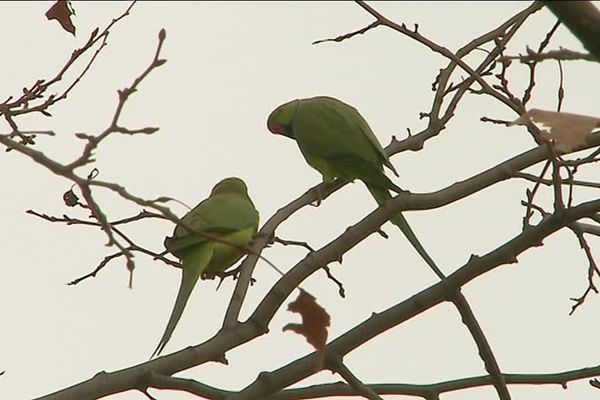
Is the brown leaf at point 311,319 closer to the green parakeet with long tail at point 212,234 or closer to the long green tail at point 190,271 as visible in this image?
the green parakeet with long tail at point 212,234

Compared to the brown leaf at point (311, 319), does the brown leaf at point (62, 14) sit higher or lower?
higher

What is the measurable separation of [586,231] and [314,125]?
2067 millimetres

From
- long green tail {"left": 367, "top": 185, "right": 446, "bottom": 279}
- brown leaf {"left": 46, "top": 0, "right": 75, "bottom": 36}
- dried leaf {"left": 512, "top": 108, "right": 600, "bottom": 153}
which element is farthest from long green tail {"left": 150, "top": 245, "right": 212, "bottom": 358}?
dried leaf {"left": 512, "top": 108, "right": 600, "bottom": 153}

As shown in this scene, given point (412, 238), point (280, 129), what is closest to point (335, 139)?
point (280, 129)

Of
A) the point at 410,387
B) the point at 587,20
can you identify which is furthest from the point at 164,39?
the point at 410,387

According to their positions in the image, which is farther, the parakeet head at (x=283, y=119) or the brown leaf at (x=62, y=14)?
the parakeet head at (x=283, y=119)

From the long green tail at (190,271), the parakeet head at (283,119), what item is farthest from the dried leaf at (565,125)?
the parakeet head at (283,119)

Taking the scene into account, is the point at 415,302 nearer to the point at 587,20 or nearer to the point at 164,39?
the point at 164,39

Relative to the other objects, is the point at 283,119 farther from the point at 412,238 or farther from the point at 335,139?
the point at 412,238

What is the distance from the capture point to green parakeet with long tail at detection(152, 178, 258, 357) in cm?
380

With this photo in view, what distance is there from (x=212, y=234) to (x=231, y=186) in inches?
41.7

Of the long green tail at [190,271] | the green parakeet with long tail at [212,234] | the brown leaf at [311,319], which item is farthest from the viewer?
the green parakeet with long tail at [212,234]

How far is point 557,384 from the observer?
312 cm

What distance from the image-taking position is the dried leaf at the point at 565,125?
1530mm
